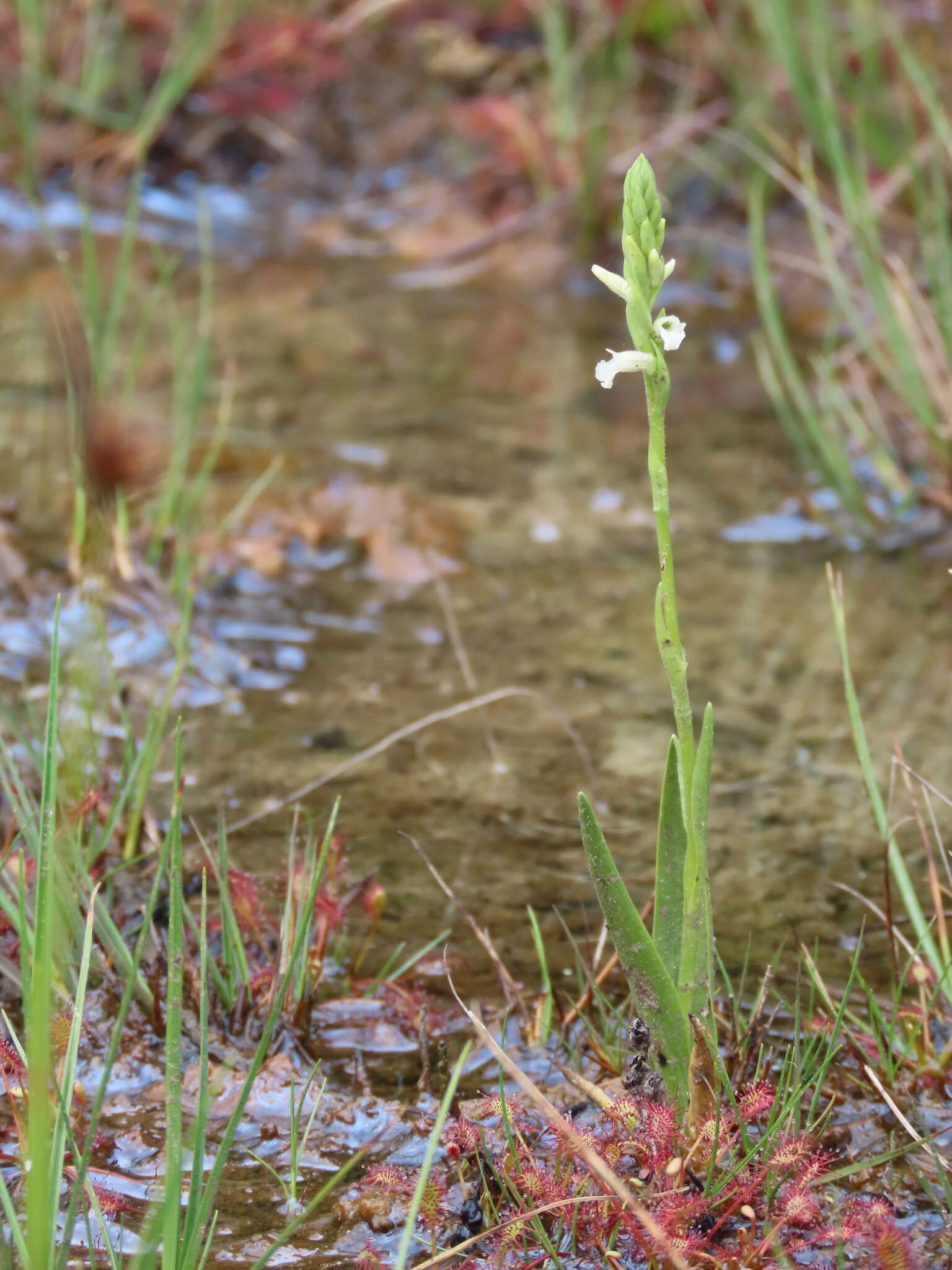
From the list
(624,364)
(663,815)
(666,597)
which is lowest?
(663,815)

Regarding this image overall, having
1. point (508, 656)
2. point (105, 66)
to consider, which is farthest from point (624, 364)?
point (105, 66)

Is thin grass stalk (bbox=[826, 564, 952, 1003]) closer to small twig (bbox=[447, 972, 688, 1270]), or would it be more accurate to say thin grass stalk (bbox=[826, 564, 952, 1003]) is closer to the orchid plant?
the orchid plant

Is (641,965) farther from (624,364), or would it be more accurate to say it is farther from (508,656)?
(508,656)

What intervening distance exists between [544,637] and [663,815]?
1311 millimetres

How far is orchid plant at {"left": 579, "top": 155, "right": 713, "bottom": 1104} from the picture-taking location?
979 mm

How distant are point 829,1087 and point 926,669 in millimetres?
1173

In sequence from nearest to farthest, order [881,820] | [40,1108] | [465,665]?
[40,1108] → [881,820] → [465,665]

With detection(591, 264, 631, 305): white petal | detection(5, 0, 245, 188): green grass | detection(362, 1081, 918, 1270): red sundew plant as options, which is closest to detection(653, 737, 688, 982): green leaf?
detection(362, 1081, 918, 1270): red sundew plant

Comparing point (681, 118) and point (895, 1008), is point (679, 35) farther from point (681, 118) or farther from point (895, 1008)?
point (895, 1008)

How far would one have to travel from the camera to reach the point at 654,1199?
3.48 feet

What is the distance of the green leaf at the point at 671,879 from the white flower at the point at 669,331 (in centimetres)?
33

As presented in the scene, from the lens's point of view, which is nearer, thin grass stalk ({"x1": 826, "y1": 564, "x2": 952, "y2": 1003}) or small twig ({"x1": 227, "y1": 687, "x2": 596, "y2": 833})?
thin grass stalk ({"x1": 826, "y1": 564, "x2": 952, "y2": 1003})

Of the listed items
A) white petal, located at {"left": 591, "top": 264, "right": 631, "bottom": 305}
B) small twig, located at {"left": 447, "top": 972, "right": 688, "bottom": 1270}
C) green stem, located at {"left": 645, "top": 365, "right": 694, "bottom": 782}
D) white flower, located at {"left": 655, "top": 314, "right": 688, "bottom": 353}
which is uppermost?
white petal, located at {"left": 591, "top": 264, "right": 631, "bottom": 305}

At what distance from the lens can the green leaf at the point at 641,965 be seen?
1.01 metres
